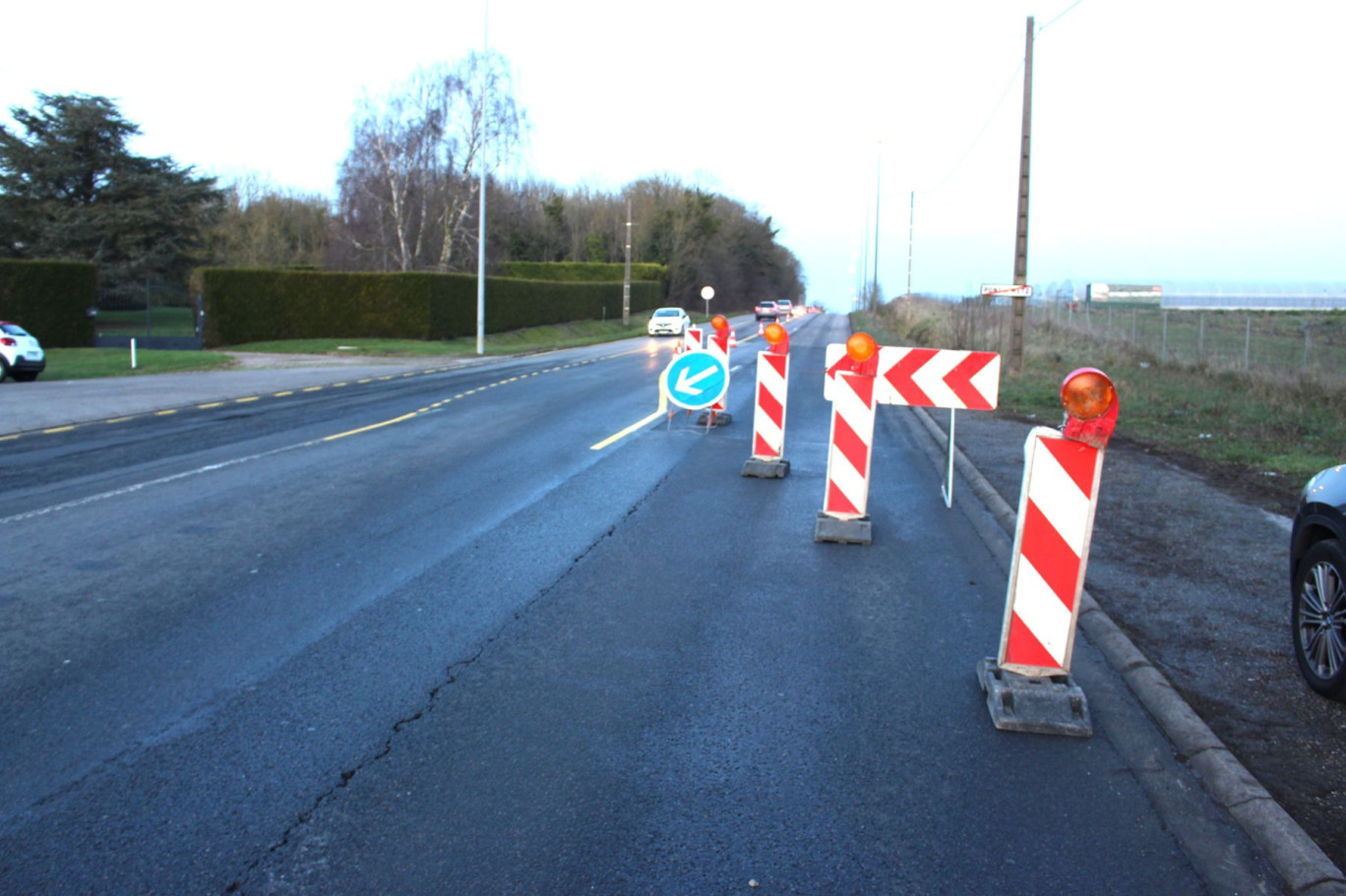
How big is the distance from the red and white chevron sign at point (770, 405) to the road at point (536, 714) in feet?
5.46

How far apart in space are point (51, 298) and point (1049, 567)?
113 ft

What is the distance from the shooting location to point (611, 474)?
1117 cm

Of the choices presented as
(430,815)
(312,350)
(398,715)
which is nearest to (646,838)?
(430,815)

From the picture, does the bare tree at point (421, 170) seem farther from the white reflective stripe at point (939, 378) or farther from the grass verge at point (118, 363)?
the white reflective stripe at point (939, 378)

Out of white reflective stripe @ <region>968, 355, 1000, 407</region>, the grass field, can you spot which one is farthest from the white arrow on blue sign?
the grass field

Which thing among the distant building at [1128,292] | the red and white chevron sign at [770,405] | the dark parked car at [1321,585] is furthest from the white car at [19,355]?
the distant building at [1128,292]

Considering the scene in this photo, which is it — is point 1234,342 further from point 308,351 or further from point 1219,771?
point 1219,771

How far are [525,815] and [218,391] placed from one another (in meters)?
19.0

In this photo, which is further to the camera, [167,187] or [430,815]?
[167,187]

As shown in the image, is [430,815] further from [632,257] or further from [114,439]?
[632,257]

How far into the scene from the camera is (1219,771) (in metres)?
4.14

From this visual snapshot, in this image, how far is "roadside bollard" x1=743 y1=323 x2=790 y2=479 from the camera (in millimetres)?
10914

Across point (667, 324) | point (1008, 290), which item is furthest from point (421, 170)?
point (1008, 290)

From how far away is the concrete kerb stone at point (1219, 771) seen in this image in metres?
3.42
